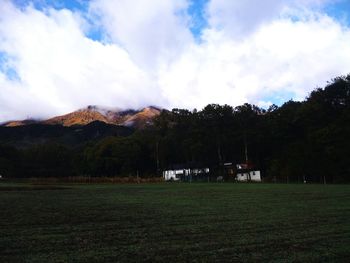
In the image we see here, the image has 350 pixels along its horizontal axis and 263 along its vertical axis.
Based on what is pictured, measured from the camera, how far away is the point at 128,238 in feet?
30.5

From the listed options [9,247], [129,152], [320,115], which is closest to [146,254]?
[9,247]

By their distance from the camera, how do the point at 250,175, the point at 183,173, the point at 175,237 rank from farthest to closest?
the point at 183,173 → the point at 250,175 → the point at 175,237

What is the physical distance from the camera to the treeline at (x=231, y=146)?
181ft

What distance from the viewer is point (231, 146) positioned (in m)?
79.3

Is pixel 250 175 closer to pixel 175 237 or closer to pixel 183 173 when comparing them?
pixel 183 173

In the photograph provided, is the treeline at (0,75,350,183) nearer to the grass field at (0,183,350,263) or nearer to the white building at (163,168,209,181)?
the white building at (163,168,209,181)

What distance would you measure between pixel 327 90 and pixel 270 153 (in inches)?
611

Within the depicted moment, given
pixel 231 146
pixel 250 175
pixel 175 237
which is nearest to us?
pixel 175 237

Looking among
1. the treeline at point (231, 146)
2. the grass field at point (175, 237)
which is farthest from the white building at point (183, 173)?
the grass field at point (175, 237)

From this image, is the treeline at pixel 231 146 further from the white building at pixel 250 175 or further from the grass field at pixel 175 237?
the grass field at pixel 175 237

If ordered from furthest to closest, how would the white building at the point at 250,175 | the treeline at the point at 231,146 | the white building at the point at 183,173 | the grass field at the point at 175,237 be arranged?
the white building at the point at 183,173 < the white building at the point at 250,175 < the treeline at the point at 231,146 < the grass field at the point at 175,237

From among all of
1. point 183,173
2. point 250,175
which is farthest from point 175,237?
point 183,173

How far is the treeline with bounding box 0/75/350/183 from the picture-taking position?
55312 mm

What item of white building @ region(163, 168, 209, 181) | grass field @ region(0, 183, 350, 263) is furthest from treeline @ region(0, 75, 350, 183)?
grass field @ region(0, 183, 350, 263)
